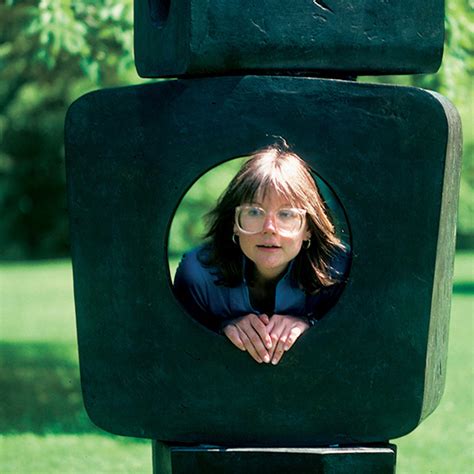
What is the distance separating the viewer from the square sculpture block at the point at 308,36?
3.54m

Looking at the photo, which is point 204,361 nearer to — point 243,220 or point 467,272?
point 243,220

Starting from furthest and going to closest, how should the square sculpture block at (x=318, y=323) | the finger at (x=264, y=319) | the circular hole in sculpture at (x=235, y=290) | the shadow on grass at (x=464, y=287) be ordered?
the shadow on grass at (x=464, y=287)
the circular hole in sculpture at (x=235, y=290)
the finger at (x=264, y=319)
the square sculpture block at (x=318, y=323)

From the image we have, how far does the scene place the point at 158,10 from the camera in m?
3.84

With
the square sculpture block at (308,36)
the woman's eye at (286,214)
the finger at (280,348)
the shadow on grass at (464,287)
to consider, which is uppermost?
the square sculpture block at (308,36)

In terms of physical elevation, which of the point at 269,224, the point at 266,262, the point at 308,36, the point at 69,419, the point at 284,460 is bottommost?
the point at 69,419

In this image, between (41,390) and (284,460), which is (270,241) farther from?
(41,390)

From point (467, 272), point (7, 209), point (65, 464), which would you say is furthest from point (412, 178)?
point (7, 209)

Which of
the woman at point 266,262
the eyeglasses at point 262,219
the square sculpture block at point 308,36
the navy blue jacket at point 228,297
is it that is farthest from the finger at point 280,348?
the square sculpture block at point 308,36

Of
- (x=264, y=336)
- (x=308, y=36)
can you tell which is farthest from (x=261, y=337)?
(x=308, y=36)

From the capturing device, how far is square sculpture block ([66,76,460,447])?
3.52m

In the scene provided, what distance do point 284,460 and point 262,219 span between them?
2.33 feet

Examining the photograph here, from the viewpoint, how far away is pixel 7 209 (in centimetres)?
2225

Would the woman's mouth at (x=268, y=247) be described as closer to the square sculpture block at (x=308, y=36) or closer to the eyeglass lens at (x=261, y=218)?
the eyeglass lens at (x=261, y=218)

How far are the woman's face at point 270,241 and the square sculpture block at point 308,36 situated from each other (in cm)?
39
